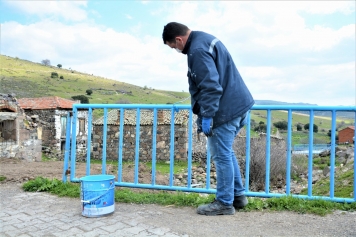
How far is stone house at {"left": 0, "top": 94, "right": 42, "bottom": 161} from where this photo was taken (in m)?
13.6

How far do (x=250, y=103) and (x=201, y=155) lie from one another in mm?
18430

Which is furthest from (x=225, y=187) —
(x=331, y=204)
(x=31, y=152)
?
(x=31, y=152)

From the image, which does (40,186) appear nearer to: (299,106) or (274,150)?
(299,106)

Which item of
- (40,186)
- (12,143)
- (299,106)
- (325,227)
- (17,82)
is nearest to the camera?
(325,227)

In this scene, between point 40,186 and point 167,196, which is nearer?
point 167,196

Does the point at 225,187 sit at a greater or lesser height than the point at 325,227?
greater

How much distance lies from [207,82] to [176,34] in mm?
649

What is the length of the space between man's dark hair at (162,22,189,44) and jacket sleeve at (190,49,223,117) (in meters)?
0.33

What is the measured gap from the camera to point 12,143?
14.0 m

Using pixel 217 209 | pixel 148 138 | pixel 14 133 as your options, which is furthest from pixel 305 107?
pixel 148 138

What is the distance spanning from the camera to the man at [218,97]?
11.1 feet

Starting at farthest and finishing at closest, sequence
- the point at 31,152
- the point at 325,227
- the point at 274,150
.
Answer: the point at 31,152 < the point at 274,150 < the point at 325,227

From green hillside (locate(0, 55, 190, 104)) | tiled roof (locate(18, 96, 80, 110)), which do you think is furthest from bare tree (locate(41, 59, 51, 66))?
tiled roof (locate(18, 96, 80, 110))

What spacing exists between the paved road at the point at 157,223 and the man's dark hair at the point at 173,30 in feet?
6.12
